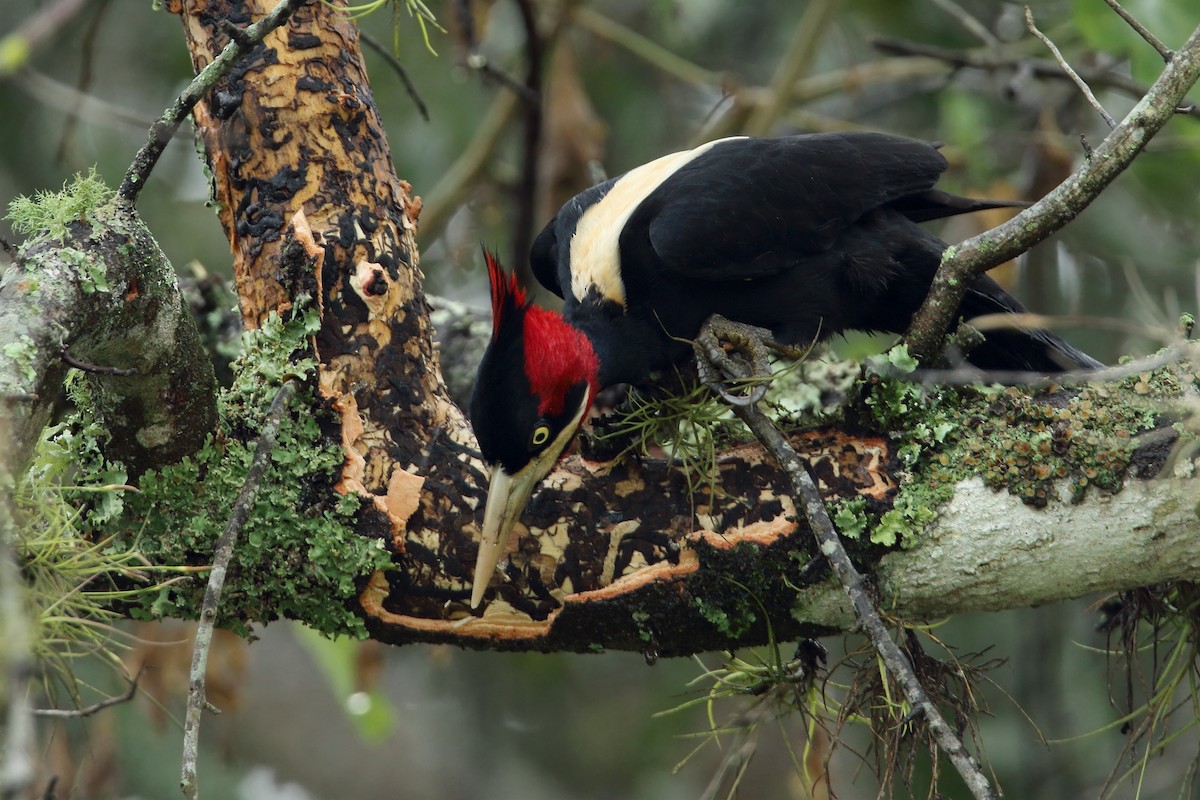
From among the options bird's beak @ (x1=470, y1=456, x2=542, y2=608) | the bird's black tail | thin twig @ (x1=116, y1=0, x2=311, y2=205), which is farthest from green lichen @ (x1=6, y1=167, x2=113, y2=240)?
the bird's black tail

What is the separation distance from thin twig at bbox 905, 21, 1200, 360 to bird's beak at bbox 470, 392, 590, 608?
795 millimetres

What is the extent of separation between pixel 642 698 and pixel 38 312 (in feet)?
14.8

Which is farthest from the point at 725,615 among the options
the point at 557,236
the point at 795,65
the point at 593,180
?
the point at 795,65

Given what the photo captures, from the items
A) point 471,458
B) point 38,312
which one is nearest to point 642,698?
point 471,458

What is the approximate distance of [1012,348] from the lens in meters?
2.47

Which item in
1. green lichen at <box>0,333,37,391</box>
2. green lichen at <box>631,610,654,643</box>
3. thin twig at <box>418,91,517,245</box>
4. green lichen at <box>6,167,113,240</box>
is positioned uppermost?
green lichen at <box>6,167,113,240</box>

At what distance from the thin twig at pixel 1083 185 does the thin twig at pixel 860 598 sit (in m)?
0.43

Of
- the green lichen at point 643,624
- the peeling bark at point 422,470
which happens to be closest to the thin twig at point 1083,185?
the peeling bark at point 422,470

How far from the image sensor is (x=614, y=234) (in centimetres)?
256

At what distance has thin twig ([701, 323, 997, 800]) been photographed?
147 centimetres

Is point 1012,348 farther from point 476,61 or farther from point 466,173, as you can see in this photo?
point 466,173

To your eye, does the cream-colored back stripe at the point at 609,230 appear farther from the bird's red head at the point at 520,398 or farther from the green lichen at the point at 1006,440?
the green lichen at the point at 1006,440

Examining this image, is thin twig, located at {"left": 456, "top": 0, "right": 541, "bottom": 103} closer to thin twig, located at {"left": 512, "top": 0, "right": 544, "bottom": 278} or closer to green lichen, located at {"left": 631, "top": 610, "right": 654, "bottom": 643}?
thin twig, located at {"left": 512, "top": 0, "right": 544, "bottom": 278}

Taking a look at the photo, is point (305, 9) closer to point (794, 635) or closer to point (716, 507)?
point (716, 507)
